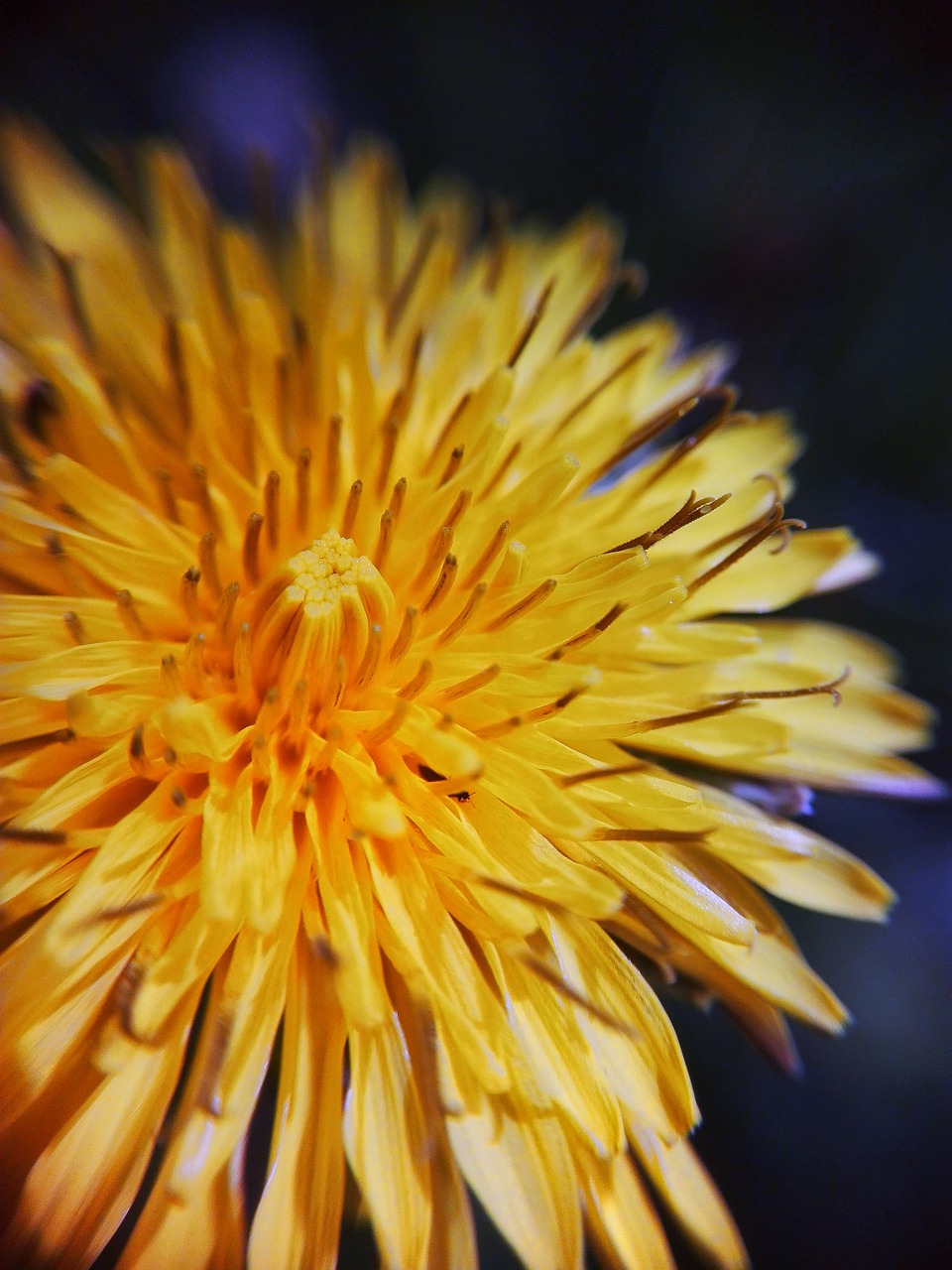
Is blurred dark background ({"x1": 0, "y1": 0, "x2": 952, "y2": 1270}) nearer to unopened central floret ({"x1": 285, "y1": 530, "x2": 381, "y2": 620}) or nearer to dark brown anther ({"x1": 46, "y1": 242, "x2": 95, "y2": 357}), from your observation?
dark brown anther ({"x1": 46, "y1": 242, "x2": 95, "y2": 357})

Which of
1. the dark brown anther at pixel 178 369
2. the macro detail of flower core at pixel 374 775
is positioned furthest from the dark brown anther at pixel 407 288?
the dark brown anther at pixel 178 369

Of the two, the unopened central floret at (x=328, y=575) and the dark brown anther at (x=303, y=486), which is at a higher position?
the dark brown anther at (x=303, y=486)

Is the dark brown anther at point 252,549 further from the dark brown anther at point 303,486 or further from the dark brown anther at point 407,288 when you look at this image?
the dark brown anther at point 407,288

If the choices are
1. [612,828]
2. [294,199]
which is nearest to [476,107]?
[294,199]

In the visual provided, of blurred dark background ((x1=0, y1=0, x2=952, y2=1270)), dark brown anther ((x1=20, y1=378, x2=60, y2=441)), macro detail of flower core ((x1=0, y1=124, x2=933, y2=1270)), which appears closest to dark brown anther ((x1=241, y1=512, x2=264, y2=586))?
macro detail of flower core ((x1=0, y1=124, x2=933, y2=1270))

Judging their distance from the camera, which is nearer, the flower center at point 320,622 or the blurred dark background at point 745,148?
the flower center at point 320,622

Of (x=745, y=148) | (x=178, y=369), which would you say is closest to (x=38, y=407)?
(x=178, y=369)

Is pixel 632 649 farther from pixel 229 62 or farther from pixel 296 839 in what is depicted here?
pixel 229 62
